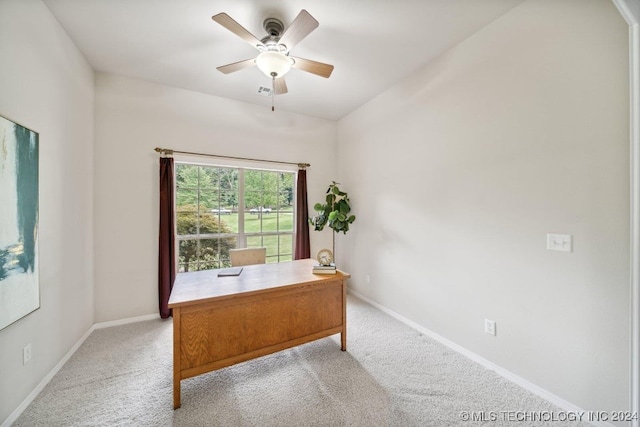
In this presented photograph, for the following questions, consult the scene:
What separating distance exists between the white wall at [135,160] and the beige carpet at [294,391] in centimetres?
68

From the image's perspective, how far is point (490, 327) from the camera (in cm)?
210

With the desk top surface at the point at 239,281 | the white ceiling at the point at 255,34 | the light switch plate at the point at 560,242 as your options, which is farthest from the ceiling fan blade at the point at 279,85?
the light switch plate at the point at 560,242

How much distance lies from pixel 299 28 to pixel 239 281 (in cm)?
206

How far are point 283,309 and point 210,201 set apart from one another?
2.14m

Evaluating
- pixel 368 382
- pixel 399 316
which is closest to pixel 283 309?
pixel 368 382

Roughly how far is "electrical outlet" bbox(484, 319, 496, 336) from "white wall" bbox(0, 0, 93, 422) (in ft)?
11.5

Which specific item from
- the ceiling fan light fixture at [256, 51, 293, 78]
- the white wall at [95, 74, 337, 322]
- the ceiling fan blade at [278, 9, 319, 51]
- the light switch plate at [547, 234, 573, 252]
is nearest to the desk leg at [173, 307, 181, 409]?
the white wall at [95, 74, 337, 322]

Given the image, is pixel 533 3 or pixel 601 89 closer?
pixel 601 89

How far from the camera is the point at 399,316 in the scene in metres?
3.04

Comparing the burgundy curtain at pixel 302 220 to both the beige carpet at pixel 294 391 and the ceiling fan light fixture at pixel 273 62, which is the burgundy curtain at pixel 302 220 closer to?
the beige carpet at pixel 294 391

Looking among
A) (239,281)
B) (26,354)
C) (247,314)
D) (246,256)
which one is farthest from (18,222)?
(246,256)

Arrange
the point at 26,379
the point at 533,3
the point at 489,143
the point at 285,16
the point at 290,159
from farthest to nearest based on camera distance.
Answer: the point at 290,159 → the point at 489,143 → the point at 285,16 → the point at 533,3 → the point at 26,379

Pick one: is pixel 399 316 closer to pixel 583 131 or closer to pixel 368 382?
pixel 368 382

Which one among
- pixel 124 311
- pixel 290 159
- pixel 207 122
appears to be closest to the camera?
pixel 124 311
